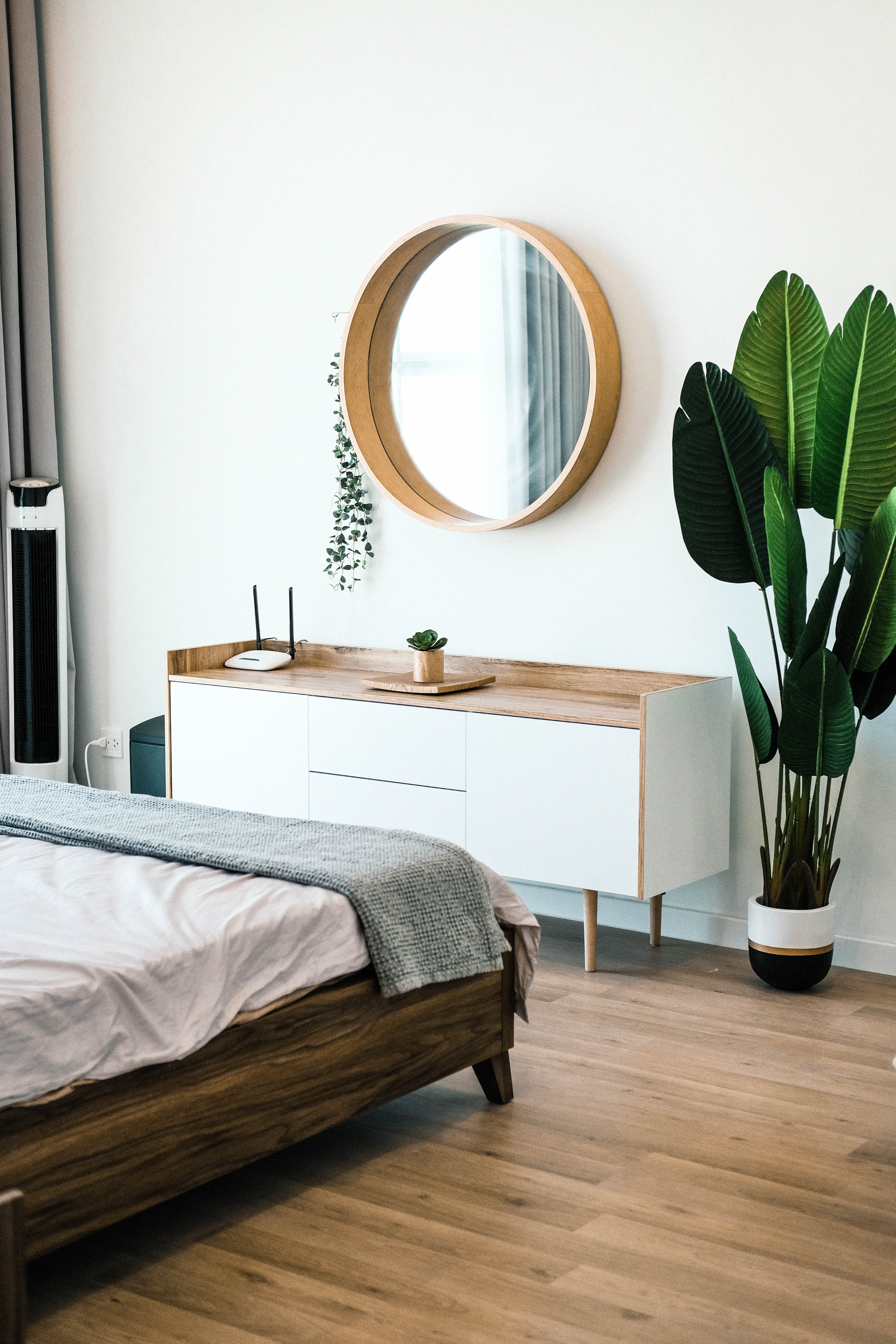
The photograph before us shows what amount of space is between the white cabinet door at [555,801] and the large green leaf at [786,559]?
41cm

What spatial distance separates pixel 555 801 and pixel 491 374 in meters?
1.24

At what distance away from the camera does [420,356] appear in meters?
3.91

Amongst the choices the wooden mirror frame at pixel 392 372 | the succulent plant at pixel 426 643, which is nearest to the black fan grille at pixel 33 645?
the wooden mirror frame at pixel 392 372

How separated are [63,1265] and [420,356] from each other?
2.65 m

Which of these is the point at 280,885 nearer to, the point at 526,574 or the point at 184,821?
the point at 184,821

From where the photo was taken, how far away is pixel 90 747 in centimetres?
476

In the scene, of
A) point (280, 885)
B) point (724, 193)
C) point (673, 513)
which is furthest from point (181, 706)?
point (724, 193)

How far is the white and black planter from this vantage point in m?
3.12

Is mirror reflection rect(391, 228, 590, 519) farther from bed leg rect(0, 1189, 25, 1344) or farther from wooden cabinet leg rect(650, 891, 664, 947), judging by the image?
bed leg rect(0, 1189, 25, 1344)

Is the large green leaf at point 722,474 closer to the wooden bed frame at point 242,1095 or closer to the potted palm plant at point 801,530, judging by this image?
the potted palm plant at point 801,530

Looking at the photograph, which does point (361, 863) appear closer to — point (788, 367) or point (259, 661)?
point (788, 367)

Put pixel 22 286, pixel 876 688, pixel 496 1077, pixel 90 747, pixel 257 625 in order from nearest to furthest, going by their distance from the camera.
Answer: pixel 496 1077 → pixel 876 688 → pixel 257 625 → pixel 22 286 → pixel 90 747

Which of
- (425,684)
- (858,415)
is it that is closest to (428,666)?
(425,684)

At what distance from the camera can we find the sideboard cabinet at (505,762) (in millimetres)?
3186
